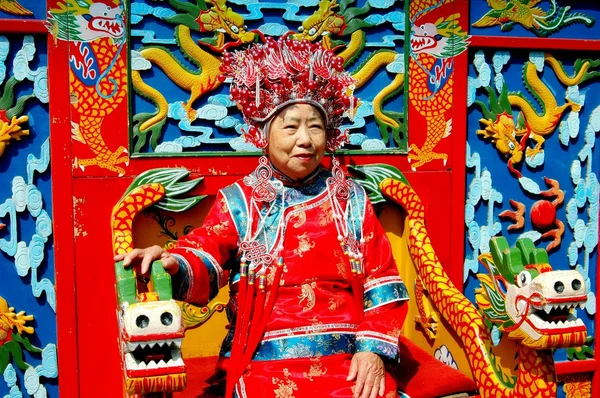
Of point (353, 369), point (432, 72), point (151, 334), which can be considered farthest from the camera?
point (432, 72)

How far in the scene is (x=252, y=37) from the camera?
2941mm

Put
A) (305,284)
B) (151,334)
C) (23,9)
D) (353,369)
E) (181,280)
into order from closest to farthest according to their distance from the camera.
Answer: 1. (151,334)
2. (181,280)
3. (353,369)
4. (305,284)
5. (23,9)

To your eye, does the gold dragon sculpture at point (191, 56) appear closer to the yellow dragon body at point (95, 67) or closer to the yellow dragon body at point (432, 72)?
the yellow dragon body at point (95, 67)

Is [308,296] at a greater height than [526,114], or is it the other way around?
[526,114]

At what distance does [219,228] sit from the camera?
2498mm

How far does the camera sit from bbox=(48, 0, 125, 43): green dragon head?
108 inches

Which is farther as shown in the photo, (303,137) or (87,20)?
(87,20)

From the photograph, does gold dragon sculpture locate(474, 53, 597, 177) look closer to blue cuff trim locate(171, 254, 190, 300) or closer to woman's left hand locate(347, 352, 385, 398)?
woman's left hand locate(347, 352, 385, 398)

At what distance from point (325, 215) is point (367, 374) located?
57 cm

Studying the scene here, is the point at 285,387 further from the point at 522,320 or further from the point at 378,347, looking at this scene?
the point at 522,320

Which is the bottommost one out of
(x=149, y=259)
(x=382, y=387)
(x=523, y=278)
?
(x=382, y=387)

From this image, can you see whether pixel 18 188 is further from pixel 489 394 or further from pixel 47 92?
pixel 489 394

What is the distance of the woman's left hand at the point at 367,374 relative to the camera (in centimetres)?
A: 233

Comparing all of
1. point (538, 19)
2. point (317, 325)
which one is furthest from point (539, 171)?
point (317, 325)
